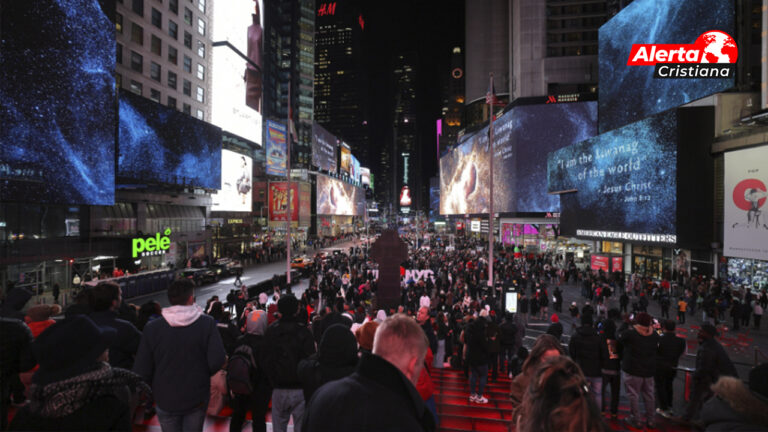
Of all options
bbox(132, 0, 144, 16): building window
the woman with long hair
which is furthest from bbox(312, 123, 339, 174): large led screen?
the woman with long hair

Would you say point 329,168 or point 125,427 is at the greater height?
point 329,168

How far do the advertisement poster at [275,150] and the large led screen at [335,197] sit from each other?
2932 cm

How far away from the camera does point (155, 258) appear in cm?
3316

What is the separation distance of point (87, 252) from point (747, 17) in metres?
46.7

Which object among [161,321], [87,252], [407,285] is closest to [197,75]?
[87,252]

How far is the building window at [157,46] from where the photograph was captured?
35.3 meters

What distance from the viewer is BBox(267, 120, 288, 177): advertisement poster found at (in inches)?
1531

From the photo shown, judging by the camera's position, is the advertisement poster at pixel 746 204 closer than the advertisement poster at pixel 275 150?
Yes

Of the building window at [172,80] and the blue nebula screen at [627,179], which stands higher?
the building window at [172,80]

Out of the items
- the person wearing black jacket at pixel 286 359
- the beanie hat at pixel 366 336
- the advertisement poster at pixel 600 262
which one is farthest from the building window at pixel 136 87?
the advertisement poster at pixel 600 262

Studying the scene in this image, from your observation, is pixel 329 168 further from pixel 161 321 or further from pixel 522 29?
pixel 161 321

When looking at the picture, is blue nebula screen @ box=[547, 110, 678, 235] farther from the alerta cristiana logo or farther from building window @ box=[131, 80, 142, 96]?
building window @ box=[131, 80, 142, 96]

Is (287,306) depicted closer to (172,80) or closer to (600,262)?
(600,262)

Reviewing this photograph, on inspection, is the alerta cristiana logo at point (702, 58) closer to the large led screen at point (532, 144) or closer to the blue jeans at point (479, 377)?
the large led screen at point (532, 144)
